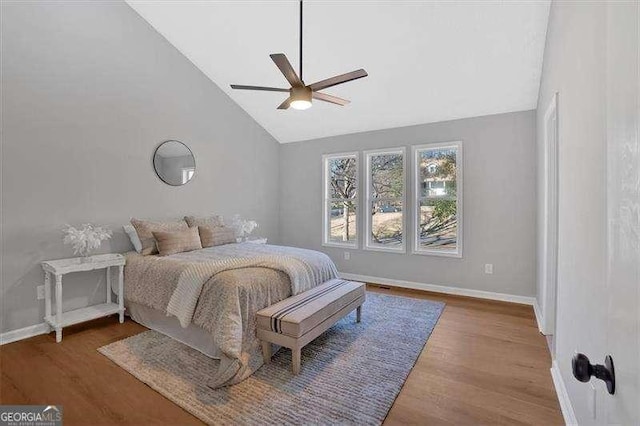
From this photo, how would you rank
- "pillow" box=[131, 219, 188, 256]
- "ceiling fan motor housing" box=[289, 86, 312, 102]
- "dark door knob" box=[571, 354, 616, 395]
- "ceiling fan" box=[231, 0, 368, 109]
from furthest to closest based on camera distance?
"pillow" box=[131, 219, 188, 256]
"ceiling fan motor housing" box=[289, 86, 312, 102]
"ceiling fan" box=[231, 0, 368, 109]
"dark door knob" box=[571, 354, 616, 395]

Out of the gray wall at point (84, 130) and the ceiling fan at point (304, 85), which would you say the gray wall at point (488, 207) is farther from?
the gray wall at point (84, 130)

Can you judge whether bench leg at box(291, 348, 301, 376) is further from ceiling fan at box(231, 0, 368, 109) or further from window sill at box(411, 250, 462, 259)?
window sill at box(411, 250, 462, 259)

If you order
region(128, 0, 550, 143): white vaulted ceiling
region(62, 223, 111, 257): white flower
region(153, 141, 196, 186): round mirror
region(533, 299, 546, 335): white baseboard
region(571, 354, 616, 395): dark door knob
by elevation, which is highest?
region(128, 0, 550, 143): white vaulted ceiling

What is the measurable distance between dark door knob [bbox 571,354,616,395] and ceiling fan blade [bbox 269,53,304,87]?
223 cm

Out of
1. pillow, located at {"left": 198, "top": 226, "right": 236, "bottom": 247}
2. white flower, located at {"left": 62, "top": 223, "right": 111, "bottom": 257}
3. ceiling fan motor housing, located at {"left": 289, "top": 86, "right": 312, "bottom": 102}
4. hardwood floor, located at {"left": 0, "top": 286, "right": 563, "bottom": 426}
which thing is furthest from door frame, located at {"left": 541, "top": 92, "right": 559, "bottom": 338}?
white flower, located at {"left": 62, "top": 223, "right": 111, "bottom": 257}

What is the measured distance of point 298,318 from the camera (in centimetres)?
226

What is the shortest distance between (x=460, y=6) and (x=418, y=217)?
103 inches

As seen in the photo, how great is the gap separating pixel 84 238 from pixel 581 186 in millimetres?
3932

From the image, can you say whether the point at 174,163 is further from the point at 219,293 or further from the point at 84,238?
the point at 219,293

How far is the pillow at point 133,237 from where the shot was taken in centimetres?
351

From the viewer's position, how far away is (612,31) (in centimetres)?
74

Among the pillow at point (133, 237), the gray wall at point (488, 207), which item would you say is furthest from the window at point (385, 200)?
the pillow at point (133, 237)

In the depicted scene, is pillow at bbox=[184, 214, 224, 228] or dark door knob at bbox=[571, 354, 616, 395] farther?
pillow at bbox=[184, 214, 224, 228]

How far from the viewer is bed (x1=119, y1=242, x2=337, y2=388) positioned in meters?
2.23
